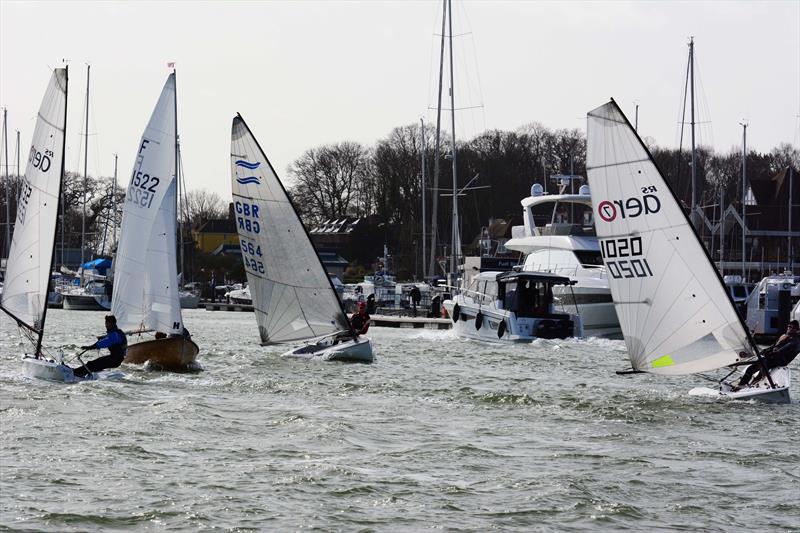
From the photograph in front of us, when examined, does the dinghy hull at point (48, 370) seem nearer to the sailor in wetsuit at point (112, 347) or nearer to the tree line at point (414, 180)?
the sailor in wetsuit at point (112, 347)

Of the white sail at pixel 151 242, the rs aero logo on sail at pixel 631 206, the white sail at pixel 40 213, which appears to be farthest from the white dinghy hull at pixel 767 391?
the white sail at pixel 40 213

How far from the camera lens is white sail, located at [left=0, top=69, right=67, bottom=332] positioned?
23.8 meters

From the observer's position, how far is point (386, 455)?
634 inches

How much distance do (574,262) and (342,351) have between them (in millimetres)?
17716

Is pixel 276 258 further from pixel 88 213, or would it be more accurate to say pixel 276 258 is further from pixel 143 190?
pixel 88 213

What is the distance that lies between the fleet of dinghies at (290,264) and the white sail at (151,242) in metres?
0.03

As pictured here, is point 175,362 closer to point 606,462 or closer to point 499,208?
point 606,462

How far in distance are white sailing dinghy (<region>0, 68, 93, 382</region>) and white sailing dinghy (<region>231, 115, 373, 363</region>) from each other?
6.49 meters

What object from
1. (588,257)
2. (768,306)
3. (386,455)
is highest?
(588,257)

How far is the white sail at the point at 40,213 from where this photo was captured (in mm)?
23828

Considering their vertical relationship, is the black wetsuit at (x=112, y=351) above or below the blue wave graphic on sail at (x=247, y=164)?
below

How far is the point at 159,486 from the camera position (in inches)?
541

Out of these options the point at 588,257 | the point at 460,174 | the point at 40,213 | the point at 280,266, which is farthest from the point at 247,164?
the point at 460,174

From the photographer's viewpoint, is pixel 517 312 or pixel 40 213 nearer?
pixel 40 213
